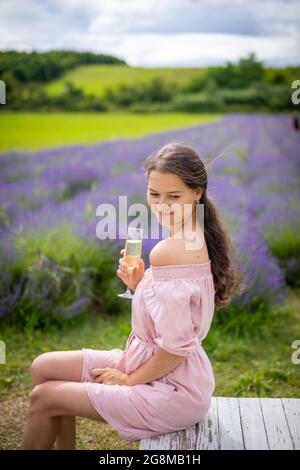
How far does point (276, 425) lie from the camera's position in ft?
6.92

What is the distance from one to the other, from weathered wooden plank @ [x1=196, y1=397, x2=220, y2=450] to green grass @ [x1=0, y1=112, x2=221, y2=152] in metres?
5.43

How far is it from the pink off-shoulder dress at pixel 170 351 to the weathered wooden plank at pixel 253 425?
18 centimetres

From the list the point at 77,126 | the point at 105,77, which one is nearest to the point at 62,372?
the point at 77,126

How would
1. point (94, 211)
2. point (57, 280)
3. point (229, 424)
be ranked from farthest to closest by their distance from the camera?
1. point (94, 211)
2. point (57, 280)
3. point (229, 424)

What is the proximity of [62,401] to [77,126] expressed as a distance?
262 inches

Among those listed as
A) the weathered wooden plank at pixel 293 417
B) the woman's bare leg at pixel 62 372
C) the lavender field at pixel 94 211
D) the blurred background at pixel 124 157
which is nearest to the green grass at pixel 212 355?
the blurred background at pixel 124 157

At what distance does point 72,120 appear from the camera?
819 cm

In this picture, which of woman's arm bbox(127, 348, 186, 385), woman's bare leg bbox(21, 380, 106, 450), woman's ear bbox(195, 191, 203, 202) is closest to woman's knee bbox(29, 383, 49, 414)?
woman's bare leg bbox(21, 380, 106, 450)

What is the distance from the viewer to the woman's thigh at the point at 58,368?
210 cm

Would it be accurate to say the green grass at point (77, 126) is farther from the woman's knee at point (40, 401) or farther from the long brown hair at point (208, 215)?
the woman's knee at point (40, 401)

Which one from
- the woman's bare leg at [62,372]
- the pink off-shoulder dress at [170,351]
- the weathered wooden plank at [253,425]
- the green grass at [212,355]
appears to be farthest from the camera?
the green grass at [212,355]

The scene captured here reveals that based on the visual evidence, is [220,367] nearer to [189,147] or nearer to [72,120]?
[189,147]

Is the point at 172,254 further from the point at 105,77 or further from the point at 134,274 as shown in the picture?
the point at 105,77

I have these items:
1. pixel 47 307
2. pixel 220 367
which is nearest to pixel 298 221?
pixel 220 367
